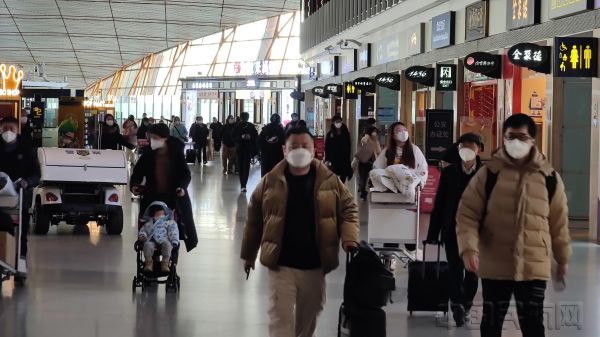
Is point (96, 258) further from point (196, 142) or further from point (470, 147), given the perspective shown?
point (196, 142)

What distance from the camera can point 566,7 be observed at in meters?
17.5

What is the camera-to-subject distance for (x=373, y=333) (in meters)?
7.31

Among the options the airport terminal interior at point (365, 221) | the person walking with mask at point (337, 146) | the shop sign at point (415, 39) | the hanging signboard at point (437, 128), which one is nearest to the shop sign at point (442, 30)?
the airport terminal interior at point (365, 221)

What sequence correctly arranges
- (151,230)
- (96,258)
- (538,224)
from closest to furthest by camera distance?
1. (538,224)
2. (151,230)
3. (96,258)

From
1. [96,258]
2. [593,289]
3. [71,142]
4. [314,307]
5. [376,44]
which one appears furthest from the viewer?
[376,44]

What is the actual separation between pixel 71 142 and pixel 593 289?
12.3 metres

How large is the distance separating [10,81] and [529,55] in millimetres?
11969

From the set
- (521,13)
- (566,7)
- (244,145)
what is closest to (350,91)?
(244,145)

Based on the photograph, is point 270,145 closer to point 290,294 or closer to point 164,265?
point 164,265

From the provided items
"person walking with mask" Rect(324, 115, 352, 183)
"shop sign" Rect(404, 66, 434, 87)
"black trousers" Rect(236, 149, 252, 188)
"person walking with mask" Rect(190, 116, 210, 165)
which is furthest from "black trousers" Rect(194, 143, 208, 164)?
"person walking with mask" Rect(324, 115, 352, 183)

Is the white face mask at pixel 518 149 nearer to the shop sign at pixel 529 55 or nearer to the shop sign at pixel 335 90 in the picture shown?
the shop sign at pixel 529 55

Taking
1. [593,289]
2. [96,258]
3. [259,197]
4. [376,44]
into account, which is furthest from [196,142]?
[259,197]

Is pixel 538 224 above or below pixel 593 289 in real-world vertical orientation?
above

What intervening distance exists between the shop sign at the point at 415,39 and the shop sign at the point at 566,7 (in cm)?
986
